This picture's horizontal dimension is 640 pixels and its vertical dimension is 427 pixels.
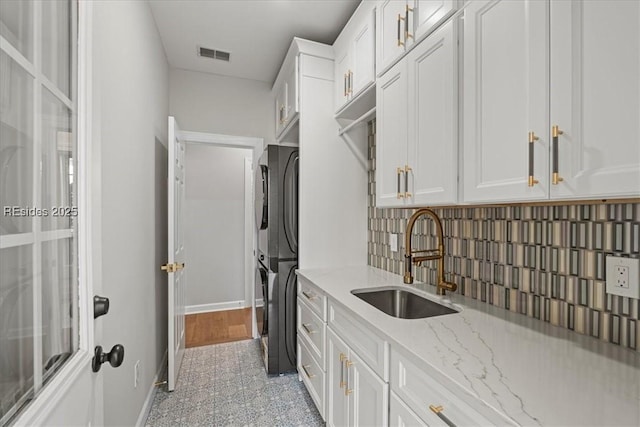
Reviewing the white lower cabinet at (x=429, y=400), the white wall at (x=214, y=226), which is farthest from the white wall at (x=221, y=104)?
the white lower cabinet at (x=429, y=400)

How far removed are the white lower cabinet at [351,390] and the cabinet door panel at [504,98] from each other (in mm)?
825

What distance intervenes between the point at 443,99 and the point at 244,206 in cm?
334

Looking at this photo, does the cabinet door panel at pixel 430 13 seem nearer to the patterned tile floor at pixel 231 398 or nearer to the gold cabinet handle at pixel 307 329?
the gold cabinet handle at pixel 307 329

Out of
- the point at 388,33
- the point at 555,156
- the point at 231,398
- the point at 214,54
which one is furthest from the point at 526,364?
the point at 214,54

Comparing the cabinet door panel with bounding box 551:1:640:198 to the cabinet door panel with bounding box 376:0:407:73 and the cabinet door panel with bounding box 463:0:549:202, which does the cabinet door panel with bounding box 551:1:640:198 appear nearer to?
the cabinet door panel with bounding box 463:0:549:202

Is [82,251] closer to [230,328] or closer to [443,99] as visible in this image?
[443,99]

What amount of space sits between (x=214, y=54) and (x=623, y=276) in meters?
3.07

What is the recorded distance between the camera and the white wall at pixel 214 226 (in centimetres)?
404

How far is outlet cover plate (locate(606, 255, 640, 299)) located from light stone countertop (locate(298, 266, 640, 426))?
17 centimetres

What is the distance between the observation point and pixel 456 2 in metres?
1.19

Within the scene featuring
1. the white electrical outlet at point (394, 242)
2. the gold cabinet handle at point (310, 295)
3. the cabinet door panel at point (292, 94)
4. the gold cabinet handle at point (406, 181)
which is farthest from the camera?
the cabinet door panel at point (292, 94)

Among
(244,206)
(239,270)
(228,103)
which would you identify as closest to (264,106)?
(228,103)

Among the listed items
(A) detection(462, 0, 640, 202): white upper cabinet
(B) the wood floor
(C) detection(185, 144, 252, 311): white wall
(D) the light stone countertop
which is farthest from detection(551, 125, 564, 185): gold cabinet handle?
(C) detection(185, 144, 252, 311): white wall

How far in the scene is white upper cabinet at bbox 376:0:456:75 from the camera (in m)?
1.29
